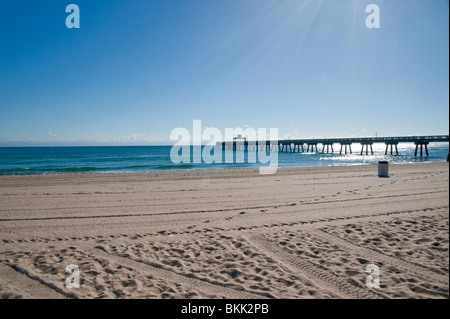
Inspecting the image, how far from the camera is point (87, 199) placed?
9867 millimetres

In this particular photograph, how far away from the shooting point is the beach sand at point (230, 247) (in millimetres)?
3584

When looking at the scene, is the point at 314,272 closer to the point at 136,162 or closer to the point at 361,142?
the point at 136,162

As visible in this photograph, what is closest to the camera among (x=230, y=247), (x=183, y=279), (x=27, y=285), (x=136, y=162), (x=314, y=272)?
(x=27, y=285)

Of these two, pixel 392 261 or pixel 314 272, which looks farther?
pixel 392 261

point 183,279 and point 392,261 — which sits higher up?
point 392,261

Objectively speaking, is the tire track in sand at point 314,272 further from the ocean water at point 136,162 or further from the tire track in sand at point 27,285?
the ocean water at point 136,162

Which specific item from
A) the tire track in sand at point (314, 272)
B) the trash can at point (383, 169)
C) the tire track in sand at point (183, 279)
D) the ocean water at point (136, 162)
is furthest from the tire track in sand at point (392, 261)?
the ocean water at point (136, 162)

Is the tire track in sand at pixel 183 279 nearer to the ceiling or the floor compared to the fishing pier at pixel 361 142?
nearer to the floor

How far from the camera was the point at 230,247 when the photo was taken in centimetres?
498

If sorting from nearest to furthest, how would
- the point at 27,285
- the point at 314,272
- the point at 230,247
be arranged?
the point at 27,285 < the point at 314,272 < the point at 230,247

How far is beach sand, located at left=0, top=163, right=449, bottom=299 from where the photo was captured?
3.58m

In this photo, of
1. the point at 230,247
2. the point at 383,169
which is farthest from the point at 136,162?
the point at 230,247
